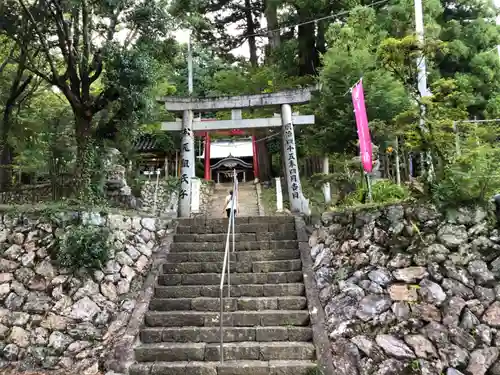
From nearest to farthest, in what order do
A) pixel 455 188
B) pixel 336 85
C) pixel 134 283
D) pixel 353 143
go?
pixel 455 188, pixel 134 283, pixel 353 143, pixel 336 85

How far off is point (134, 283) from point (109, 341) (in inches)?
46.1

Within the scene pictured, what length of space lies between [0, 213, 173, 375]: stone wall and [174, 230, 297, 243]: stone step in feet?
2.41

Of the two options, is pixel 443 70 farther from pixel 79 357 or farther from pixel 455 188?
pixel 79 357

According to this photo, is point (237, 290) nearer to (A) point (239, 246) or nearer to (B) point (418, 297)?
(A) point (239, 246)

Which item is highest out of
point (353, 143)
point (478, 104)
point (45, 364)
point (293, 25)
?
point (293, 25)

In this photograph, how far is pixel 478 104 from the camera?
1453 cm

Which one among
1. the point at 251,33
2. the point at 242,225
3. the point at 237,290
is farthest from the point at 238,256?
the point at 251,33

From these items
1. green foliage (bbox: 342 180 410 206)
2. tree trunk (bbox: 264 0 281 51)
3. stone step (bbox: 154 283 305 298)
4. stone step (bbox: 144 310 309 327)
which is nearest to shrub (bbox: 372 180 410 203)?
green foliage (bbox: 342 180 410 206)

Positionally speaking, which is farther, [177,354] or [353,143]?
[353,143]

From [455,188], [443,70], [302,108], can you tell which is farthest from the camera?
[443,70]

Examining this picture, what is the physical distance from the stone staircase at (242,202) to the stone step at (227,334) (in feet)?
25.7

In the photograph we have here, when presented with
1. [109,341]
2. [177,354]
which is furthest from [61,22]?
[177,354]

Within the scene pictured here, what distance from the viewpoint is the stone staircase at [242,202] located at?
14.4 metres

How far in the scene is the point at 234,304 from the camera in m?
6.35
